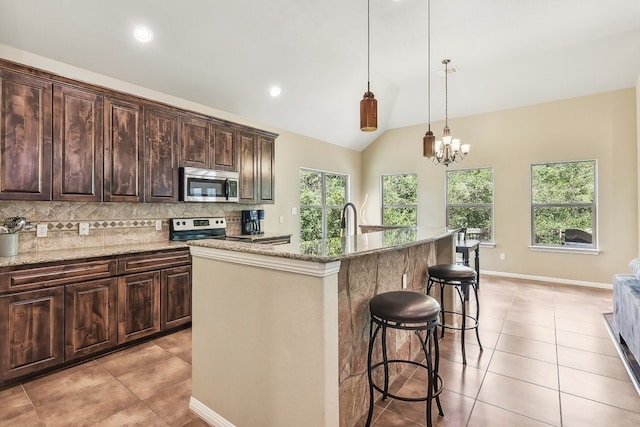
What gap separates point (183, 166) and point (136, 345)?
1.91 m

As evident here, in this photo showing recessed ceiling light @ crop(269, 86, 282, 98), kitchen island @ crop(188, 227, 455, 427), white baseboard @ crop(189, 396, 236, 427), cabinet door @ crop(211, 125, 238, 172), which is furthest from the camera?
recessed ceiling light @ crop(269, 86, 282, 98)

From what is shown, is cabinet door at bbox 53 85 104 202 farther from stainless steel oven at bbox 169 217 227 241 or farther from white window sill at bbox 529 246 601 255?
white window sill at bbox 529 246 601 255

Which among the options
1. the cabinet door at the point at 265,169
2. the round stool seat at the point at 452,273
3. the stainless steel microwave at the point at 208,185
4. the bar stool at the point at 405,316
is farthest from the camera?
the cabinet door at the point at 265,169

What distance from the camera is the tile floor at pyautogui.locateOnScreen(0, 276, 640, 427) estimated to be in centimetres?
203

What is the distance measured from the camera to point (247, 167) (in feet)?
14.8

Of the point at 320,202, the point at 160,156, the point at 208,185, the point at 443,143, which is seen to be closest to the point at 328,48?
the point at 443,143

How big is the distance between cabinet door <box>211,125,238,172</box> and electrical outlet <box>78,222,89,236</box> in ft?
4.84

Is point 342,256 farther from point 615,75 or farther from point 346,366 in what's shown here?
point 615,75

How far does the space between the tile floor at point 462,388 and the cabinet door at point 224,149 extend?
2.05 meters

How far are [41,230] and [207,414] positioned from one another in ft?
7.66

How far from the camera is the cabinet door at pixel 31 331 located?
233 centimetres

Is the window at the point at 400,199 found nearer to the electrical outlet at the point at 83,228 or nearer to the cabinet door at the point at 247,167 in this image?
the cabinet door at the point at 247,167

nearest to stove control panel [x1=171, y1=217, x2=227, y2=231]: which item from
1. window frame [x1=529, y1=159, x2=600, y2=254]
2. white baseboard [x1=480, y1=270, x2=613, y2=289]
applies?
white baseboard [x1=480, y1=270, x2=613, y2=289]

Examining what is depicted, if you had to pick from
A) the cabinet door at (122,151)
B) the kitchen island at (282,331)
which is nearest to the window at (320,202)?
the cabinet door at (122,151)
